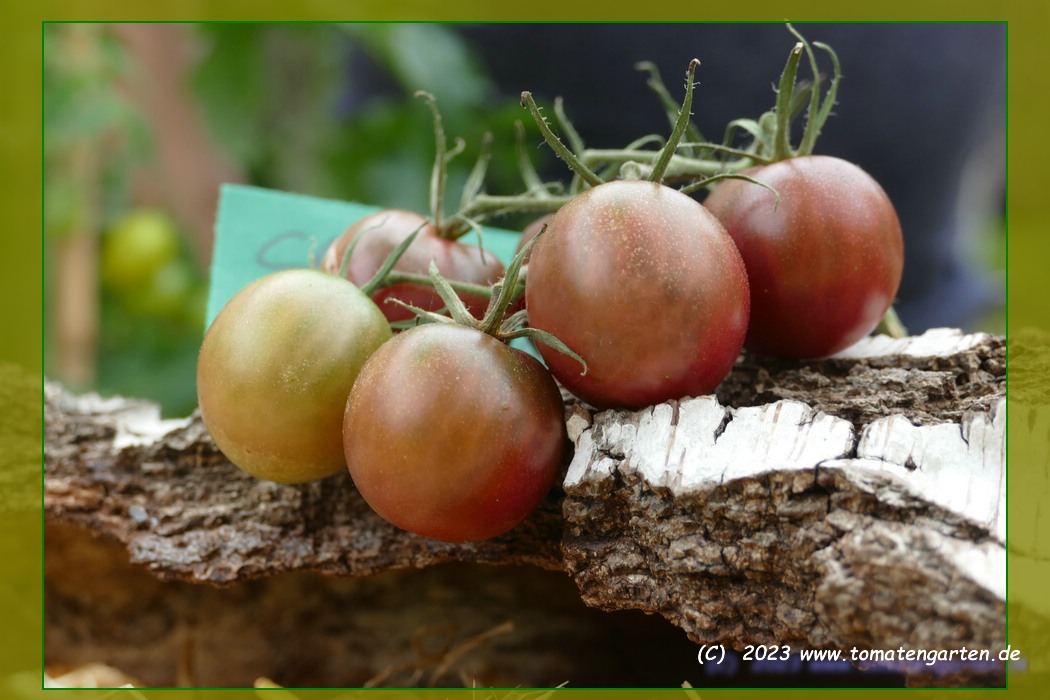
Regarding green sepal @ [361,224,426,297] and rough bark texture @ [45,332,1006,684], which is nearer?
rough bark texture @ [45,332,1006,684]

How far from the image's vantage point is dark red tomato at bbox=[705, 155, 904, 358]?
0.52 metres

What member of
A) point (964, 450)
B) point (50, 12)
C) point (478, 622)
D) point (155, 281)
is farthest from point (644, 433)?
point (155, 281)

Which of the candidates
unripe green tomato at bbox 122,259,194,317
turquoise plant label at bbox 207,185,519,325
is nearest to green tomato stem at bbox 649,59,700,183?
turquoise plant label at bbox 207,185,519,325

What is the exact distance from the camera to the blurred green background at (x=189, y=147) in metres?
1.21

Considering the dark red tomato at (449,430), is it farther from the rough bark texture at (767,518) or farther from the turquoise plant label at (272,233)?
the turquoise plant label at (272,233)

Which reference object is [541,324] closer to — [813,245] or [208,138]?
[813,245]

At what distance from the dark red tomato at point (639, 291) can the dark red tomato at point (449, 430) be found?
32mm

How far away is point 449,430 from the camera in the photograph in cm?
45

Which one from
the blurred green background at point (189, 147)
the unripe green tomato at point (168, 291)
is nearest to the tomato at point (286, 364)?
the blurred green background at point (189, 147)

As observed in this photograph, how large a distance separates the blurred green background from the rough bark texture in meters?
0.48

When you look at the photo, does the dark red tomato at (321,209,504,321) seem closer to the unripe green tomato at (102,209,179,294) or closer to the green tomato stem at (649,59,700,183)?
the green tomato stem at (649,59,700,183)

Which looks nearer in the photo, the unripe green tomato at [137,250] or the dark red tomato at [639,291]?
the dark red tomato at [639,291]

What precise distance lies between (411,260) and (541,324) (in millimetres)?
150

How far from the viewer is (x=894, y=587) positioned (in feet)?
1.27
